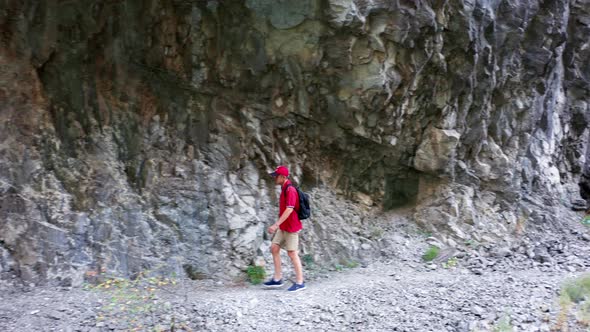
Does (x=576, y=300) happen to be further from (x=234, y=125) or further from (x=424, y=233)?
(x=234, y=125)

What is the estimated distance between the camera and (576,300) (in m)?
5.46

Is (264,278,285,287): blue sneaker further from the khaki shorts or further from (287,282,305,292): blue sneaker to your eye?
the khaki shorts

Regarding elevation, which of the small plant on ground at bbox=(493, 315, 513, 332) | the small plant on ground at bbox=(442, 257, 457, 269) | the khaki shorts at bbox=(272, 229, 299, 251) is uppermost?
the khaki shorts at bbox=(272, 229, 299, 251)

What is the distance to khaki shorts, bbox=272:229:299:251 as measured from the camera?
5777 mm

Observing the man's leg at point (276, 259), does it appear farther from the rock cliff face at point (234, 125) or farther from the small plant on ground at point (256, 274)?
the rock cliff face at point (234, 125)

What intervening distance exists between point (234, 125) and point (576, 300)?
4.55 m

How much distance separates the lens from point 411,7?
6703 mm

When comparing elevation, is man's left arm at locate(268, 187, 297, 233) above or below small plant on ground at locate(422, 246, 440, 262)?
above

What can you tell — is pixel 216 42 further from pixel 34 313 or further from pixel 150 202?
pixel 34 313

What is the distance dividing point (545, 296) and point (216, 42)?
496cm

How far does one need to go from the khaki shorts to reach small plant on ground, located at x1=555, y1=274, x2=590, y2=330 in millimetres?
2733

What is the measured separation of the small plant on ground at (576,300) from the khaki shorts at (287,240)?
2.73 m

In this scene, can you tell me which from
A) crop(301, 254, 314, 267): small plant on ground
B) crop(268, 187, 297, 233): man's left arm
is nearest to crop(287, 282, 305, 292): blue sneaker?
crop(268, 187, 297, 233): man's left arm

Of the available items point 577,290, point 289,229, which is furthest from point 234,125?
point 577,290
